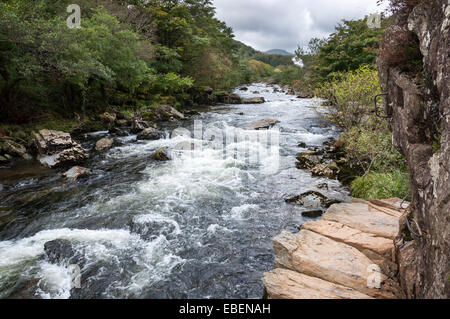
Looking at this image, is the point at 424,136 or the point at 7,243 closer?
the point at 424,136

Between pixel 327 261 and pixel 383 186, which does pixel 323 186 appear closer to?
pixel 383 186

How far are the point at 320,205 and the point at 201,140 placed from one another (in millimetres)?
10649

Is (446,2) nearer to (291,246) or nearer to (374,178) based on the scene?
(291,246)

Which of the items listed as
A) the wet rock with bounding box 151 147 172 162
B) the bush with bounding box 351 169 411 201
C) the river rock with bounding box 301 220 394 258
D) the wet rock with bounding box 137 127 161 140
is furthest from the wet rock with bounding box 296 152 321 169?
the wet rock with bounding box 137 127 161 140

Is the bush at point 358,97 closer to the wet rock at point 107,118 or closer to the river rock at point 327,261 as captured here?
the river rock at point 327,261

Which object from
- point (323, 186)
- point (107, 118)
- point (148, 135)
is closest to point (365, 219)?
point (323, 186)

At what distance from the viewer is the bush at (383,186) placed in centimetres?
805

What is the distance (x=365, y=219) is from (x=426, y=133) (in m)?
2.90

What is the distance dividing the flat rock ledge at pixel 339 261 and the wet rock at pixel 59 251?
16.2ft

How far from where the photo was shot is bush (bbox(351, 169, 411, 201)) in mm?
8055

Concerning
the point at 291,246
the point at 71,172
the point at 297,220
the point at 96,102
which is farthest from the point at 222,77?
the point at 291,246

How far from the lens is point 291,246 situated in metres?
5.22

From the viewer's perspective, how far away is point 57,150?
13867 mm

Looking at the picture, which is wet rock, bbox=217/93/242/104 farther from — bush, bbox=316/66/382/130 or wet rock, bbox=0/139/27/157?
wet rock, bbox=0/139/27/157
